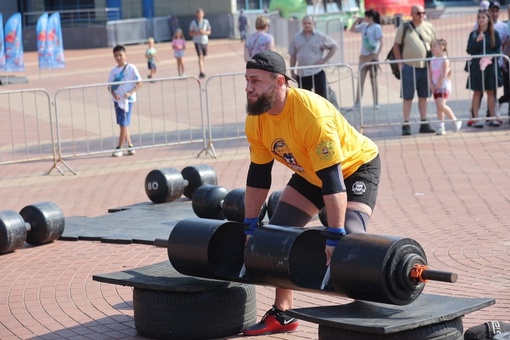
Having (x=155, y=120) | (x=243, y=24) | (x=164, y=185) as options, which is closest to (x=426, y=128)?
(x=155, y=120)

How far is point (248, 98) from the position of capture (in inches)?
235

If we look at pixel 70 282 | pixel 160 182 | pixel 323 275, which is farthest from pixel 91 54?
pixel 323 275

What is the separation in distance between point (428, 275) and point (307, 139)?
1.06 metres

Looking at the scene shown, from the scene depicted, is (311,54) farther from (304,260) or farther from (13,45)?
(13,45)

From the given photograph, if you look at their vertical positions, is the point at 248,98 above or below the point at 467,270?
above

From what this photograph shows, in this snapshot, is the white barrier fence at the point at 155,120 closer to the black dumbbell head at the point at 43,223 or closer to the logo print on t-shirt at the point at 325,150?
the black dumbbell head at the point at 43,223

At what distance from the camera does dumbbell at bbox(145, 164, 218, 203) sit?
11133 millimetres

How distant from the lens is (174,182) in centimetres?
1119

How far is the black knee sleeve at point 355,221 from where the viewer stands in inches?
237

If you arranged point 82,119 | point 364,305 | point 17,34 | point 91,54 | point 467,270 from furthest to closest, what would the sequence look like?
point 91,54
point 17,34
point 82,119
point 467,270
point 364,305

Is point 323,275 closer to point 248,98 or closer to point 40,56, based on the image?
point 248,98

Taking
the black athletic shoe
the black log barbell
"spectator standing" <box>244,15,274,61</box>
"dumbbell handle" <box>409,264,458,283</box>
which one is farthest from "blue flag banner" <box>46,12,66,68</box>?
"dumbbell handle" <box>409,264,458,283</box>

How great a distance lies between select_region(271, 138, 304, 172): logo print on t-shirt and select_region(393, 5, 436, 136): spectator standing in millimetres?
9148

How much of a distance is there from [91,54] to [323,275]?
1308 inches
